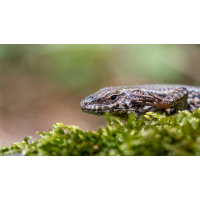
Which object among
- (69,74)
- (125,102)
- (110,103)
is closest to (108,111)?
(110,103)

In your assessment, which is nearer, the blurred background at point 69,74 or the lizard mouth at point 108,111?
the lizard mouth at point 108,111

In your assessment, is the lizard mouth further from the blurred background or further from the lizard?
the blurred background

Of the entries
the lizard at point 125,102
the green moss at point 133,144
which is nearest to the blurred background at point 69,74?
the lizard at point 125,102

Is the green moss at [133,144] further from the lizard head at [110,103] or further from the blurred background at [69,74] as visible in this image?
the blurred background at [69,74]

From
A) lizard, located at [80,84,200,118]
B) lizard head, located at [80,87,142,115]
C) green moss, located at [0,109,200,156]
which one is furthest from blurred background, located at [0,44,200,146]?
green moss, located at [0,109,200,156]

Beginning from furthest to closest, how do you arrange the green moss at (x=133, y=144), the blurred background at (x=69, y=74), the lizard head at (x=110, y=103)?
the blurred background at (x=69, y=74), the lizard head at (x=110, y=103), the green moss at (x=133, y=144)

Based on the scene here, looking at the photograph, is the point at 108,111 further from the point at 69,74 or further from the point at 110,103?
the point at 69,74
